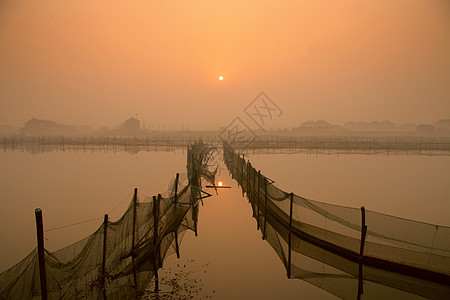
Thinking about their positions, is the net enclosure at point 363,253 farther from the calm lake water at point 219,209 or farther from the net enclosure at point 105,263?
the net enclosure at point 105,263

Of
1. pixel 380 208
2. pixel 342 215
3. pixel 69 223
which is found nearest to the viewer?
pixel 342 215

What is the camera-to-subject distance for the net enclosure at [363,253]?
402 centimetres

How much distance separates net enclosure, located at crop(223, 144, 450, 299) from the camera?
4020mm

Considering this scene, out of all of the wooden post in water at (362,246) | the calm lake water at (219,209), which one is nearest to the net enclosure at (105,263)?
the calm lake water at (219,209)

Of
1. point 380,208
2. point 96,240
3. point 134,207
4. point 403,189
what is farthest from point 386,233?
point 403,189

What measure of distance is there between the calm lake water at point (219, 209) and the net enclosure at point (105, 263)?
1.54ft

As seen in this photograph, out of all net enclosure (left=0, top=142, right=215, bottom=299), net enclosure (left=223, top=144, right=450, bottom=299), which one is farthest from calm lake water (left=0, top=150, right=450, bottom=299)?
net enclosure (left=0, top=142, right=215, bottom=299)

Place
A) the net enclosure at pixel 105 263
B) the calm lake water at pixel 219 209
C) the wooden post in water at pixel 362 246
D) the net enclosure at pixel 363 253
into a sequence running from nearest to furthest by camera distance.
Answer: the net enclosure at pixel 105 263 < the net enclosure at pixel 363 253 < the wooden post in water at pixel 362 246 < the calm lake water at pixel 219 209

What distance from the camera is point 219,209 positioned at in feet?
28.1

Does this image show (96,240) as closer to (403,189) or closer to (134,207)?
(134,207)

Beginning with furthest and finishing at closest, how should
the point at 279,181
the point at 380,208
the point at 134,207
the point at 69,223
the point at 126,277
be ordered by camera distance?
the point at 279,181, the point at 380,208, the point at 69,223, the point at 134,207, the point at 126,277

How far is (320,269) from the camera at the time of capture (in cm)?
471

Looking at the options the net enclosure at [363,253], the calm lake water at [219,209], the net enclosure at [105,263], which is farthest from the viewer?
the calm lake water at [219,209]

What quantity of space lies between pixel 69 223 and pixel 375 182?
10.4 metres
